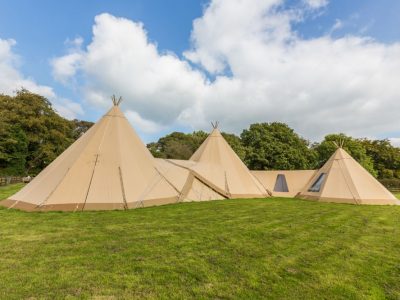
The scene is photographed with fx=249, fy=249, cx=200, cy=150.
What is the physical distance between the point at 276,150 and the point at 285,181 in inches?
368

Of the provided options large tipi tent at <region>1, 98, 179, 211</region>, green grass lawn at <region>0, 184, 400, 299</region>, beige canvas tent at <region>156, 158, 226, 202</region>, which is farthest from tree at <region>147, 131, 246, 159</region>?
green grass lawn at <region>0, 184, 400, 299</region>

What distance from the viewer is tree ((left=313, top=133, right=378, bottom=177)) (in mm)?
33531

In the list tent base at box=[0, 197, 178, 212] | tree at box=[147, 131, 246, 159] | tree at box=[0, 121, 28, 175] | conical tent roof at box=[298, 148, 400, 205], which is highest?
tree at box=[147, 131, 246, 159]

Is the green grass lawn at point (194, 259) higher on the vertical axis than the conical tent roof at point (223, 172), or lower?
lower

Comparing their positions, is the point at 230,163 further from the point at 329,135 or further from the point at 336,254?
the point at 329,135

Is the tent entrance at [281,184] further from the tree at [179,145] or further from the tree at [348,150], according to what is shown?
the tree at [179,145]

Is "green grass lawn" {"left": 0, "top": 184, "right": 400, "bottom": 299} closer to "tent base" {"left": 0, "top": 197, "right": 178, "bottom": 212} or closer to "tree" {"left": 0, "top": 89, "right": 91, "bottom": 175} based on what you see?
"tent base" {"left": 0, "top": 197, "right": 178, "bottom": 212}

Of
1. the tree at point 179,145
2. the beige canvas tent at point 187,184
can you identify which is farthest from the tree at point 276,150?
the beige canvas tent at point 187,184

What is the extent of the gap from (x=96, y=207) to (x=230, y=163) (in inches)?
371

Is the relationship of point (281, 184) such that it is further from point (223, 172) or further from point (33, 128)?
point (33, 128)

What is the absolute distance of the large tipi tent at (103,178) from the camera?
28.8 ft

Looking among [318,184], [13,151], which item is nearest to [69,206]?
→ [318,184]

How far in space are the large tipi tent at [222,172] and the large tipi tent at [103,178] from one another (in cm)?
325

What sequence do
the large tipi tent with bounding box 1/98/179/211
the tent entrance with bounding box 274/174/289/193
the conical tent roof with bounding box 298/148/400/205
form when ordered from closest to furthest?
the large tipi tent with bounding box 1/98/179/211
the conical tent roof with bounding box 298/148/400/205
the tent entrance with bounding box 274/174/289/193
